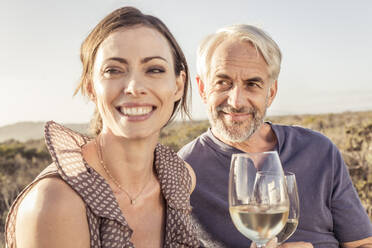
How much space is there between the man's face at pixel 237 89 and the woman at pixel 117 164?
0.74 metres

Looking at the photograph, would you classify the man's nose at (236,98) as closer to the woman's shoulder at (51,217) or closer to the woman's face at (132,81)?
the woman's face at (132,81)

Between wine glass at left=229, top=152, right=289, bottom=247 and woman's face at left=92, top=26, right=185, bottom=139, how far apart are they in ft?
1.67

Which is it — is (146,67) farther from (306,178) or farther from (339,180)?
(339,180)

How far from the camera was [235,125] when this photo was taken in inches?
125

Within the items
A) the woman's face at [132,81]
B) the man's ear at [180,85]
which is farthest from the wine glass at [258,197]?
the man's ear at [180,85]

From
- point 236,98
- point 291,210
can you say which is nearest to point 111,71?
point 291,210

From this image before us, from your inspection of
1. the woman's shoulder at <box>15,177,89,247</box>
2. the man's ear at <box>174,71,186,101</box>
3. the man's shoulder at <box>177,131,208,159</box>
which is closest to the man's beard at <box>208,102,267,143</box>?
the man's shoulder at <box>177,131,208,159</box>

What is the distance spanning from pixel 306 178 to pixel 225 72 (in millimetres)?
1012

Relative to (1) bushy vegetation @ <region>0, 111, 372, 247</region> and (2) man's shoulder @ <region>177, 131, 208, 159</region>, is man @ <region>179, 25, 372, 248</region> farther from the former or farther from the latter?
(1) bushy vegetation @ <region>0, 111, 372, 247</region>

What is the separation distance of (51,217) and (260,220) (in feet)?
2.94

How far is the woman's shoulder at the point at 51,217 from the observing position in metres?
1.74

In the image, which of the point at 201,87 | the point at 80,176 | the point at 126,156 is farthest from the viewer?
the point at 201,87

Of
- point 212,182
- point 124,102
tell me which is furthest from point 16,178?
point 124,102

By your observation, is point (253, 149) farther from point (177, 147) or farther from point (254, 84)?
point (177, 147)
